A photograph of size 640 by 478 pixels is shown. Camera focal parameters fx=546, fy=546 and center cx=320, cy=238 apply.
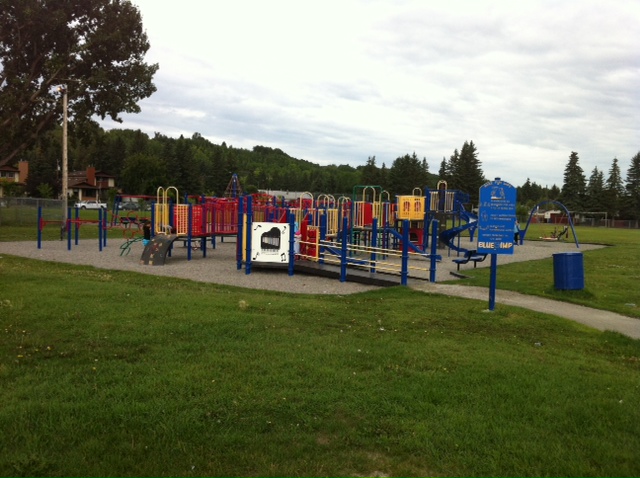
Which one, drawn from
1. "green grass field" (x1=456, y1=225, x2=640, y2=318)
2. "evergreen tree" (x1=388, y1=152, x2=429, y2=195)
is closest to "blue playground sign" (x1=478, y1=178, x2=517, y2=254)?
"green grass field" (x1=456, y1=225, x2=640, y2=318)

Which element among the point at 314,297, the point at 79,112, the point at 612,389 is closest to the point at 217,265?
the point at 314,297

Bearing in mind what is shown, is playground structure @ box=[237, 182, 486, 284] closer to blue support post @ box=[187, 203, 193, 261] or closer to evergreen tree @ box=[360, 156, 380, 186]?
blue support post @ box=[187, 203, 193, 261]

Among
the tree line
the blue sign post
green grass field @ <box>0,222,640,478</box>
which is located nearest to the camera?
green grass field @ <box>0,222,640,478</box>

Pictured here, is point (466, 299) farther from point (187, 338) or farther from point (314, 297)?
point (187, 338)

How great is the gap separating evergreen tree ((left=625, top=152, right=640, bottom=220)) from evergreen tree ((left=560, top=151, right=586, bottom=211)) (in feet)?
27.9

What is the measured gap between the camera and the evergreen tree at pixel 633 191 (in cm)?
9369

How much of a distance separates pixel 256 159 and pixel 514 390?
161 m

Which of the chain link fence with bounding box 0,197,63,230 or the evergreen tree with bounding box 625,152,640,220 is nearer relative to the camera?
the chain link fence with bounding box 0,197,63,230

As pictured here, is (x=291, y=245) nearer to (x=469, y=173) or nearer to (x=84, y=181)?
(x=469, y=173)

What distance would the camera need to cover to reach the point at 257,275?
615 inches

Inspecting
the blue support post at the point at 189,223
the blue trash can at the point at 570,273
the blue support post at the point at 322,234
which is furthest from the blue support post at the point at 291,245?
the blue trash can at the point at 570,273

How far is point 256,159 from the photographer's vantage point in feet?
535

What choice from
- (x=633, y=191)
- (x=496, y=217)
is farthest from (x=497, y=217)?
(x=633, y=191)

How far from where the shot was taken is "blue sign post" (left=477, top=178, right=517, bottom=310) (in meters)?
9.59
